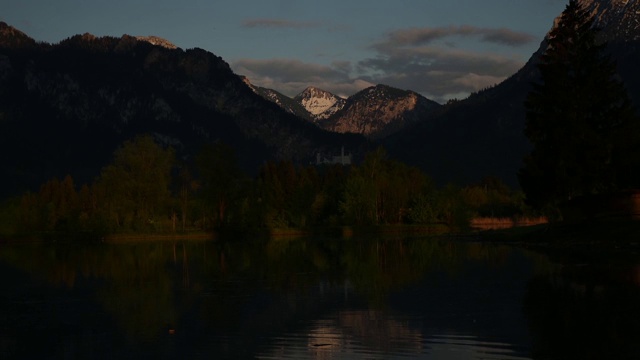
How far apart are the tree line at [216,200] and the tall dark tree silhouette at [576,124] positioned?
7729cm

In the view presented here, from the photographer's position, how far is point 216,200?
157250 mm

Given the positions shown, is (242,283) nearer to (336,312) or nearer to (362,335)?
(336,312)

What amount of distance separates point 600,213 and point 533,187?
9.40 meters

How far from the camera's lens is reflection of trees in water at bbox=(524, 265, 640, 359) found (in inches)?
888

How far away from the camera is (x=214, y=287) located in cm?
4469

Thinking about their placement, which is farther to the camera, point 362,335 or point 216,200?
point 216,200

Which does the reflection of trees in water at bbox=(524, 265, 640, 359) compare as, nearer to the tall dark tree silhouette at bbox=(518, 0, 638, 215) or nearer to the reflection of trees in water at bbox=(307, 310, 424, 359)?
the reflection of trees in water at bbox=(307, 310, 424, 359)

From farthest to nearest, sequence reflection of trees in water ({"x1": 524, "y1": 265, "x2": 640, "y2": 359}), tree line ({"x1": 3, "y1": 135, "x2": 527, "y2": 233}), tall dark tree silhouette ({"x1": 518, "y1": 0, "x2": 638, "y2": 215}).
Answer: tree line ({"x1": 3, "y1": 135, "x2": 527, "y2": 233})
tall dark tree silhouette ({"x1": 518, "y1": 0, "x2": 638, "y2": 215})
reflection of trees in water ({"x1": 524, "y1": 265, "x2": 640, "y2": 359})

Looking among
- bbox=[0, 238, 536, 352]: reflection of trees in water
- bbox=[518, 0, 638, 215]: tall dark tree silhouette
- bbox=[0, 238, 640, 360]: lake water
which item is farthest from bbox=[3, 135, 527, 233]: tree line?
bbox=[0, 238, 640, 360]: lake water

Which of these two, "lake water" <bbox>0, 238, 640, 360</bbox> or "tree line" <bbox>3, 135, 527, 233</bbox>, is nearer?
"lake water" <bbox>0, 238, 640, 360</bbox>

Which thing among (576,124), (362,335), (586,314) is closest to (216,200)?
(576,124)

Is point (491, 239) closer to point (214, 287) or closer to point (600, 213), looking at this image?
point (600, 213)

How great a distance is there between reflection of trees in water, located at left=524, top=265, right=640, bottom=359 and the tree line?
110 metres

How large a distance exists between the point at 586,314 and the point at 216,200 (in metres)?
132
